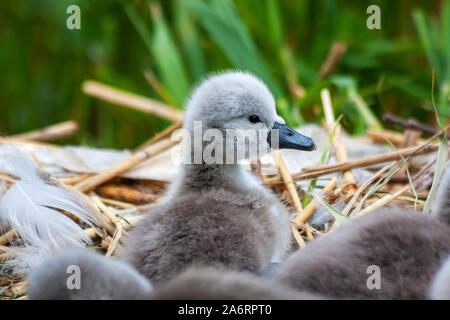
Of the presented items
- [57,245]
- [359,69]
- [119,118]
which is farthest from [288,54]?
[57,245]

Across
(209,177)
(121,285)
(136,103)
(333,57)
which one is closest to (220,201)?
(209,177)

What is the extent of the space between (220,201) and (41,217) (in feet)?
1.69

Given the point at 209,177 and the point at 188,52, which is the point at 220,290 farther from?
the point at 188,52

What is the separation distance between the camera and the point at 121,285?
1.31 metres

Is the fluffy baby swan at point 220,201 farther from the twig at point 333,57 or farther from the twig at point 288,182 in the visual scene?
the twig at point 333,57

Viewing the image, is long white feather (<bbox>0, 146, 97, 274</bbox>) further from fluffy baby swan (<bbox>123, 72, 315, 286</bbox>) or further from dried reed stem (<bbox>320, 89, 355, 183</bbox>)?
dried reed stem (<bbox>320, 89, 355, 183</bbox>)

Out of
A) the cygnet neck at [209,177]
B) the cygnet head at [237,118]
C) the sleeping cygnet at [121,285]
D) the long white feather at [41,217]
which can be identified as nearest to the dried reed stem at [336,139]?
the cygnet head at [237,118]

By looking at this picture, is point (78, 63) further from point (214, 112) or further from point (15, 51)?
point (214, 112)

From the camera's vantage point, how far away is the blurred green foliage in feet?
12.0

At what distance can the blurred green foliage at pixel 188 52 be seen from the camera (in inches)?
144

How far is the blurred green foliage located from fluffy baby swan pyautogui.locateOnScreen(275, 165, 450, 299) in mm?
1820

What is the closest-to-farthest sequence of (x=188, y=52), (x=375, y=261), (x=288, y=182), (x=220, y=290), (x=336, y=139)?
(x=220, y=290) → (x=375, y=261) → (x=288, y=182) → (x=336, y=139) → (x=188, y=52)

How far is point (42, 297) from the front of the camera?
1.32m
